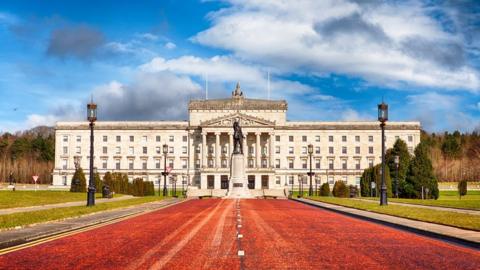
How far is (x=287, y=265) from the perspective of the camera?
41.0ft

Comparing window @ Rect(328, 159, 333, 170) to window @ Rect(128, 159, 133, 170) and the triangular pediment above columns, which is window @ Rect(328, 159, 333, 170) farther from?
window @ Rect(128, 159, 133, 170)

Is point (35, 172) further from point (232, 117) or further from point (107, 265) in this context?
point (107, 265)

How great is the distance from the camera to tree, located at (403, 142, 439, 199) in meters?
75.8

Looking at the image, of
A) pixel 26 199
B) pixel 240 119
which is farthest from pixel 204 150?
pixel 26 199

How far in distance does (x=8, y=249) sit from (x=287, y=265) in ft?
26.0

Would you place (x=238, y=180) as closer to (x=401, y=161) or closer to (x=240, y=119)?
(x=401, y=161)

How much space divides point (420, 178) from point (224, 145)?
250ft

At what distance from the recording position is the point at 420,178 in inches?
2995

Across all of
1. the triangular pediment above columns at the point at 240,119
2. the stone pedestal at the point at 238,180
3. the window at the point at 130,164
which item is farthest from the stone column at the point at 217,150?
the stone pedestal at the point at 238,180

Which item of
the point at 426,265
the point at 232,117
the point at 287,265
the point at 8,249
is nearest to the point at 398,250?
the point at 426,265

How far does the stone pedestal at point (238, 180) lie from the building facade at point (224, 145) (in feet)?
194

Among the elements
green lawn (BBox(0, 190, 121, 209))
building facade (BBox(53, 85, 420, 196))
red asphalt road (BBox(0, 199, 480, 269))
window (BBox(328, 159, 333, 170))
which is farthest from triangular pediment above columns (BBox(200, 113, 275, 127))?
red asphalt road (BBox(0, 199, 480, 269))

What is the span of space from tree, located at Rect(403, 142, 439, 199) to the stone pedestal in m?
23.2

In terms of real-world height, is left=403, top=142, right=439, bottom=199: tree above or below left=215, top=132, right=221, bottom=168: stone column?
below
